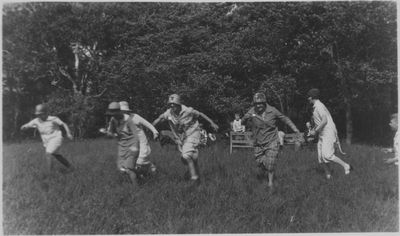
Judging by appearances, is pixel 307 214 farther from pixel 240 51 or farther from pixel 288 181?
pixel 240 51

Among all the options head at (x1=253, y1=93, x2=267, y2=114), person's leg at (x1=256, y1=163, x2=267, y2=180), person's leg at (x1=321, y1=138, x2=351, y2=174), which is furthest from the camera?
person's leg at (x1=321, y1=138, x2=351, y2=174)

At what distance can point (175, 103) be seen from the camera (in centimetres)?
710

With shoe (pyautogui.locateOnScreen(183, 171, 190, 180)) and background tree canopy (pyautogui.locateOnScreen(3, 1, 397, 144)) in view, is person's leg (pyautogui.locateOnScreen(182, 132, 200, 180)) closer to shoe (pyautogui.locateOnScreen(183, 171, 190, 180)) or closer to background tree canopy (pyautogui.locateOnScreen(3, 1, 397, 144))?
shoe (pyautogui.locateOnScreen(183, 171, 190, 180))

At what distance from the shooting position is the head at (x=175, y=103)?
709 cm

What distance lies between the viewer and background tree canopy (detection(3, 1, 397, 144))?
523 inches

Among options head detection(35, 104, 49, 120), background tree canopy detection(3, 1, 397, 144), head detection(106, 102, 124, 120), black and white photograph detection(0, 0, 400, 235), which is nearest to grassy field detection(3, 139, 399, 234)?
black and white photograph detection(0, 0, 400, 235)

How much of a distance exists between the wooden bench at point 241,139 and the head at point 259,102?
6.45 metres

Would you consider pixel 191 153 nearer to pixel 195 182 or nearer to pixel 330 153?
pixel 195 182

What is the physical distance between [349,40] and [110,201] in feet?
35.6

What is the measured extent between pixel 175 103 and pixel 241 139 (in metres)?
7.25

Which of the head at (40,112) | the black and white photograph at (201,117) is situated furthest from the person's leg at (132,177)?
the head at (40,112)

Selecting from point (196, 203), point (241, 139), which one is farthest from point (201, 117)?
point (196, 203)

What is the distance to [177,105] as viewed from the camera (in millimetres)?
7176

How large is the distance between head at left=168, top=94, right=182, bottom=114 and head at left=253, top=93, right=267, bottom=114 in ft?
4.51
